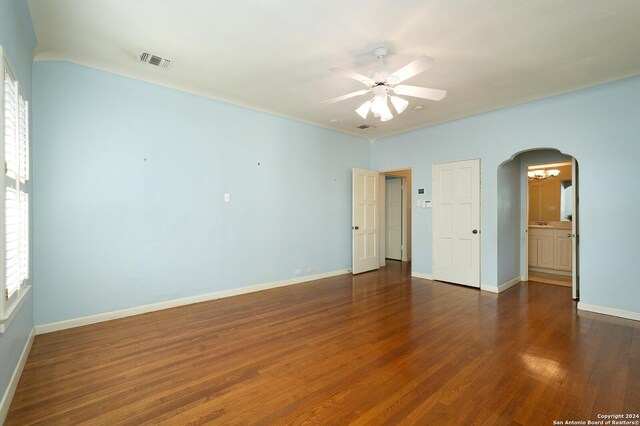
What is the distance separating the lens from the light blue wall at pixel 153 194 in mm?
3266

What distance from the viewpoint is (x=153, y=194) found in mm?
3879

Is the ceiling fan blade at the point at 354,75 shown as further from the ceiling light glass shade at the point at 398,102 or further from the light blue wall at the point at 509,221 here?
the light blue wall at the point at 509,221

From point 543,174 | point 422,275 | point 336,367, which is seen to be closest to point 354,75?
point 336,367

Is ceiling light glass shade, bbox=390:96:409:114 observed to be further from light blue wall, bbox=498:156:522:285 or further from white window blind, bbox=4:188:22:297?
white window blind, bbox=4:188:22:297

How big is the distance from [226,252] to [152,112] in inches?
85.4

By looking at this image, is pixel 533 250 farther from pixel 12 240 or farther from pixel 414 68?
pixel 12 240

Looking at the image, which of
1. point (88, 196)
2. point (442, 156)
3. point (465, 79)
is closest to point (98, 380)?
point (88, 196)

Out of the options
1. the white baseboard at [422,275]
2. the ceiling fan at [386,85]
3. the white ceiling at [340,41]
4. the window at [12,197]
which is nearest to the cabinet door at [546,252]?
the white baseboard at [422,275]

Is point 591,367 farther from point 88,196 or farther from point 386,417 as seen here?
point 88,196

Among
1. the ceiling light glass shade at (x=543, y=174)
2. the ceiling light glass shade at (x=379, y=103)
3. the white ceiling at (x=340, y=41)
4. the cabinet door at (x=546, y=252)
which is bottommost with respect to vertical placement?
the cabinet door at (x=546, y=252)

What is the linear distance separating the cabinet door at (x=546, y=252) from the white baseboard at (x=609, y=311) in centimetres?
243

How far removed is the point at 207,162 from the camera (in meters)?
4.36

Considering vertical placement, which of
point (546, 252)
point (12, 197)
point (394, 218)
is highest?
point (12, 197)

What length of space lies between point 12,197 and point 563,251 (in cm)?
808
